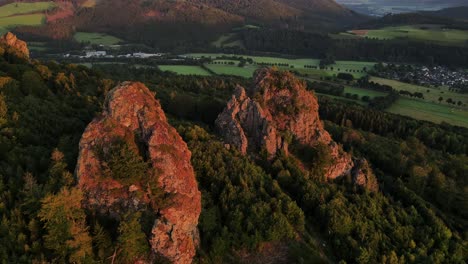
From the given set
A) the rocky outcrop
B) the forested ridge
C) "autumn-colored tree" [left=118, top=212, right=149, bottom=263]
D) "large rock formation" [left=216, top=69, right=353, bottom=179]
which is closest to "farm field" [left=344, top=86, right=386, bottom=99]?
the forested ridge

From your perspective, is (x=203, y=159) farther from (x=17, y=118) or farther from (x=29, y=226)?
(x=17, y=118)

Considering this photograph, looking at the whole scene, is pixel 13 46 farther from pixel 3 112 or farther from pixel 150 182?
pixel 150 182

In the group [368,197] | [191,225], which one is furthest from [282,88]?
[191,225]

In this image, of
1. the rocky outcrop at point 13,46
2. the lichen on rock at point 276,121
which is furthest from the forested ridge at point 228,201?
the rocky outcrop at point 13,46

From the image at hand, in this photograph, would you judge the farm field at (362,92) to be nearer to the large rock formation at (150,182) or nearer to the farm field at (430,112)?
the farm field at (430,112)

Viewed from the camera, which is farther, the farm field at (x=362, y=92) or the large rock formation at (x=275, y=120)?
the farm field at (x=362, y=92)
